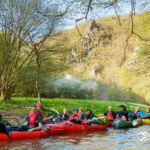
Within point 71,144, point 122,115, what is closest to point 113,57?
point 122,115

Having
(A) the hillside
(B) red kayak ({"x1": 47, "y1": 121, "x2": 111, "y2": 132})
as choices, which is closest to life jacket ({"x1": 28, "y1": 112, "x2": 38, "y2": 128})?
(B) red kayak ({"x1": 47, "y1": 121, "x2": 111, "y2": 132})

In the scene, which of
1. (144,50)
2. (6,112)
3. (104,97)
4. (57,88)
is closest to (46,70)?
(6,112)

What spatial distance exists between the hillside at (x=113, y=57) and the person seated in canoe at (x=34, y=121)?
10.6 ft

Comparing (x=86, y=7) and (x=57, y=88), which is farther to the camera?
(x=57, y=88)

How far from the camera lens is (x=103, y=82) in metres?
39.6

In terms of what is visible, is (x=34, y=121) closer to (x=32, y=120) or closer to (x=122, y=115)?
(x=32, y=120)

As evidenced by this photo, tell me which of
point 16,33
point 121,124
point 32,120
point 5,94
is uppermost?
point 16,33

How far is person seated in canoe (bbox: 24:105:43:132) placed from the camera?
9.02 metres

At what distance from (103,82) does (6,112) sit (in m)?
28.8

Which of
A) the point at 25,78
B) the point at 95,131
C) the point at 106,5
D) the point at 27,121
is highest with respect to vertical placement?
the point at 106,5

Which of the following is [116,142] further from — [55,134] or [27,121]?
[27,121]

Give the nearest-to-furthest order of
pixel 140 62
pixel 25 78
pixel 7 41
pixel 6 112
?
pixel 6 112, pixel 7 41, pixel 25 78, pixel 140 62

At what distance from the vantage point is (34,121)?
30.1 ft

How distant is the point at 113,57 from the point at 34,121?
96.4 ft
